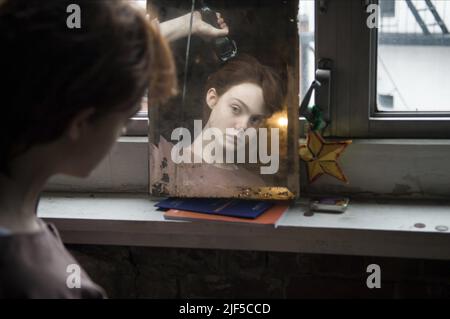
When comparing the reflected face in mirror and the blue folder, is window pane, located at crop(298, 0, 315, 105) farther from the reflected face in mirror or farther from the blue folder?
the blue folder

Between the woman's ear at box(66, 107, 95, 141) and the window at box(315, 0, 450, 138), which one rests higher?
the window at box(315, 0, 450, 138)

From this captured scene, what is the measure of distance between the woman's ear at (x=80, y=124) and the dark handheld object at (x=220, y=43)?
0.80 meters

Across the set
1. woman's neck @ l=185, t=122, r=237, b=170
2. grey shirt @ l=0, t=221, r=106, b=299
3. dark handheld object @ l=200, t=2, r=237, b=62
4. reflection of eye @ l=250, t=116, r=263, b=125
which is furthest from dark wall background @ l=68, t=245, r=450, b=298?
grey shirt @ l=0, t=221, r=106, b=299

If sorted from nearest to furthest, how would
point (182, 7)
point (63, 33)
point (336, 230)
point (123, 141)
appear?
point (63, 33) → point (336, 230) → point (182, 7) → point (123, 141)

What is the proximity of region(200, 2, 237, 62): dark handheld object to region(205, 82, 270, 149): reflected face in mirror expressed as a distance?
0.08 m

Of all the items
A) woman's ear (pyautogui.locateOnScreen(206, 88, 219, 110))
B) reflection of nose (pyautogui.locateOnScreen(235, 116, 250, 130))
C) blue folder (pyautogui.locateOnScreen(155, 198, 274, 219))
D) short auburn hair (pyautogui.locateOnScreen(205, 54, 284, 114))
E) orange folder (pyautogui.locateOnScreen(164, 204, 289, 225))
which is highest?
short auburn hair (pyautogui.locateOnScreen(205, 54, 284, 114))

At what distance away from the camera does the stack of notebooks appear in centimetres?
137

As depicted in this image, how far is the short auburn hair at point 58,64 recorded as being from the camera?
654mm

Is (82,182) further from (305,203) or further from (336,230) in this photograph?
(336,230)

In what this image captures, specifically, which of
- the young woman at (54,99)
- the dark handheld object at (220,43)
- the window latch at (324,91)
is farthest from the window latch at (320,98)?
the young woman at (54,99)

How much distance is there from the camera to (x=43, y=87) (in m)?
0.66

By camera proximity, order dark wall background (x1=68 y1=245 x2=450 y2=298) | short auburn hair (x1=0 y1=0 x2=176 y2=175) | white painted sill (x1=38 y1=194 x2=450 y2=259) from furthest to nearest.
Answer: dark wall background (x1=68 y1=245 x2=450 y2=298), white painted sill (x1=38 y1=194 x2=450 y2=259), short auburn hair (x1=0 y1=0 x2=176 y2=175)

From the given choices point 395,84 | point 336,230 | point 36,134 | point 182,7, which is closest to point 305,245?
point 336,230

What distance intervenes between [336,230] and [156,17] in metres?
0.71
